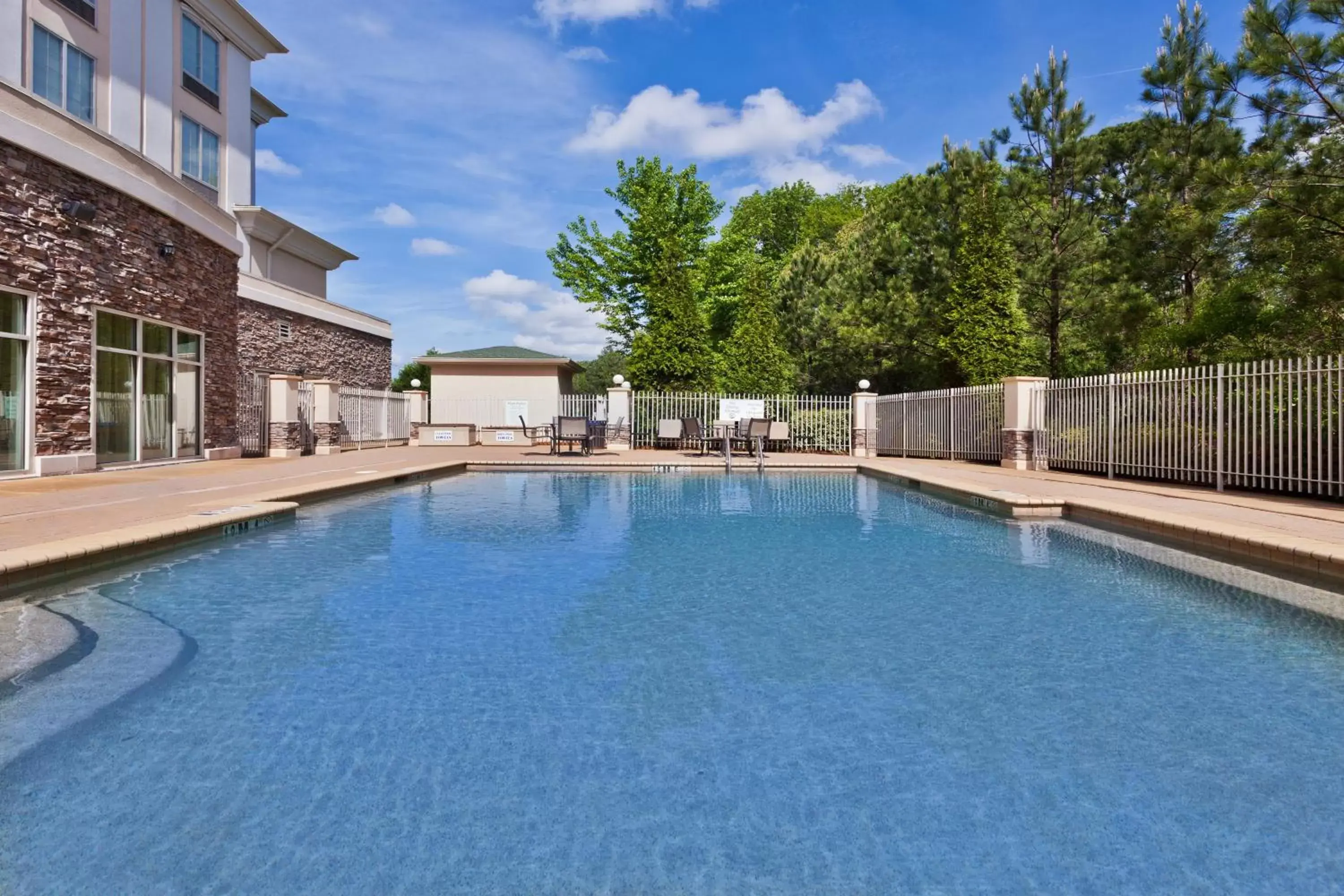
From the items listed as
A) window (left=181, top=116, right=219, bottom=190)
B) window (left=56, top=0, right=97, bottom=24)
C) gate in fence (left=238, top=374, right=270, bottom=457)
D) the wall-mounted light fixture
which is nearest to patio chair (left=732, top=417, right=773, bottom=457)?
gate in fence (left=238, top=374, right=270, bottom=457)

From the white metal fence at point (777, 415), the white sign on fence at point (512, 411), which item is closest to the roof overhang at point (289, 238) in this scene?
the white sign on fence at point (512, 411)

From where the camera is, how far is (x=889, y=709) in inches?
114

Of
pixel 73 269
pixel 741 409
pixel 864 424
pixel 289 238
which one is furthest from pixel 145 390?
pixel 864 424

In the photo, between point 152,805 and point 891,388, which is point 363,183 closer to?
point 891,388

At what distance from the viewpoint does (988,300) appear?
16734mm

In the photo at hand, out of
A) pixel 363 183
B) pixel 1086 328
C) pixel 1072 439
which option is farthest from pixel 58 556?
pixel 1086 328

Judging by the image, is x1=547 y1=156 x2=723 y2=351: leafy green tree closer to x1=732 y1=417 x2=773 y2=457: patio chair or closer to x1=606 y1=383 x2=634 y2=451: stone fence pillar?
x1=606 y1=383 x2=634 y2=451: stone fence pillar

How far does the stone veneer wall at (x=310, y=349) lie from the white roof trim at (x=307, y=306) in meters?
0.13

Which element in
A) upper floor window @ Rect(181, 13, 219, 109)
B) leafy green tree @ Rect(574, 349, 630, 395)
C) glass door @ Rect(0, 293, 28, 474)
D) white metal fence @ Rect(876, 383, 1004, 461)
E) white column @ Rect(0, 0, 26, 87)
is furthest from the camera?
leafy green tree @ Rect(574, 349, 630, 395)

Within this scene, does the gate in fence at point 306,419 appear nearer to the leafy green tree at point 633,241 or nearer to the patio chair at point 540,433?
the patio chair at point 540,433

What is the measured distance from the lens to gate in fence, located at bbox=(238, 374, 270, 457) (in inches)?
661

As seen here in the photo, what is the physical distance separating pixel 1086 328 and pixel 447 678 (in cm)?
1674

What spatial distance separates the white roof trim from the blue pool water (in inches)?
609

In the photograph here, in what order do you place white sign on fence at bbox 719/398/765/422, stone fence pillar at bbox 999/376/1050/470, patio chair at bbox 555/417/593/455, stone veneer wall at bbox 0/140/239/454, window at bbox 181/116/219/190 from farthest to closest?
1. white sign on fence at bbox 719/398/765/422
2. window at bbox 181/116/219/190
3. patio chair at bbox 555/417/593/455
4. stone fence pillar at bbox 999/376/1050/470
5. stone veneer wall at bbox 0/140/239/454
